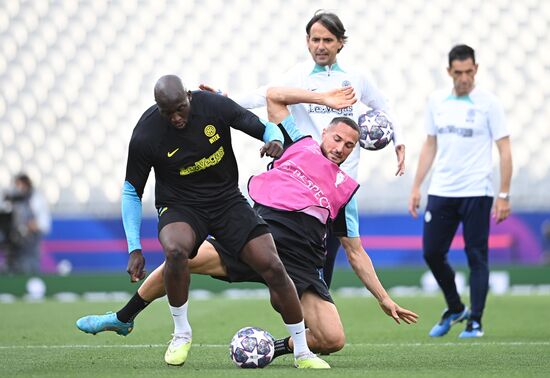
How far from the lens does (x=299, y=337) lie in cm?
662

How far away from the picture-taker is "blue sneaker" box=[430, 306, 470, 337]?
31.4 feet

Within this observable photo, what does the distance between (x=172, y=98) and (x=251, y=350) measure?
1574 mm

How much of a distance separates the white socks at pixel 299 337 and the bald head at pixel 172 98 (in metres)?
1.39

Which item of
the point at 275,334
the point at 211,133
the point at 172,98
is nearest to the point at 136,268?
the point at 211,133

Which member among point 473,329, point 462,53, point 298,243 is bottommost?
point 473,329

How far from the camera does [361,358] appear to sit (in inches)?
293

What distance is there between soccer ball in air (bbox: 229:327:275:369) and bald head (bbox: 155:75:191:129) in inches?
53.7

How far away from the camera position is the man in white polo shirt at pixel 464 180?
9.73 meters

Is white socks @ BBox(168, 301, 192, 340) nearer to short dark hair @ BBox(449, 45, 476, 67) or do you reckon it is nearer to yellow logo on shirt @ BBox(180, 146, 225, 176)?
yellow logo on shirt @ BBox(180, 146, 225, 176)

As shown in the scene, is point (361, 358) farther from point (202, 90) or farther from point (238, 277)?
point (202, 90)

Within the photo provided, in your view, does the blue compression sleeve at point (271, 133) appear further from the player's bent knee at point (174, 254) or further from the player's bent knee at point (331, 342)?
the player's bent knee at point (331, 342)

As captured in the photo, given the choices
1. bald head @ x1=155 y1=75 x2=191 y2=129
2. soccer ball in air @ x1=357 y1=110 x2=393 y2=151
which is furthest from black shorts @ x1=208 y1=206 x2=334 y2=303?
bald head @ x1=155 y1=75 x2=191 y2=129

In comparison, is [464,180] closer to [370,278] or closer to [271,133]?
[370,278]

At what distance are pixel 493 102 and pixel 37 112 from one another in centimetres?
1257
